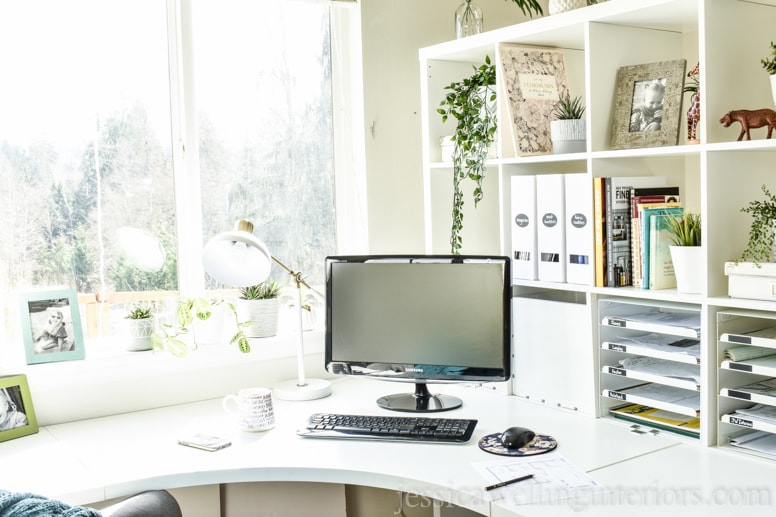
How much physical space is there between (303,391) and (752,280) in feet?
4.15

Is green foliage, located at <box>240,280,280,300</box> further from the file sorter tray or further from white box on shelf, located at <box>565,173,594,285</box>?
the file sorter tray

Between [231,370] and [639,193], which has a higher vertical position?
[639,193]

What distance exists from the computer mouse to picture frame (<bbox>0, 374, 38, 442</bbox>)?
4.11 feet

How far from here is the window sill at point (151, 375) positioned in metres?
2.21

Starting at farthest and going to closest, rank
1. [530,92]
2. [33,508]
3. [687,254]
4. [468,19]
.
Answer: [468,19]
[530,92]
[687,254]
[33,508]

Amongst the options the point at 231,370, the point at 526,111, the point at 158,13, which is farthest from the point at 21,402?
the point at 526,111

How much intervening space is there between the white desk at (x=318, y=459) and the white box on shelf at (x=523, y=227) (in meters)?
0.40

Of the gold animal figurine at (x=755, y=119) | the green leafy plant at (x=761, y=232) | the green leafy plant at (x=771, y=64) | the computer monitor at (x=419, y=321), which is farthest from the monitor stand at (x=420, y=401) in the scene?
the green leafy plant at (x=771, y=64)

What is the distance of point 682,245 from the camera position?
1904 mm

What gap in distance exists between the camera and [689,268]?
187 centimetres

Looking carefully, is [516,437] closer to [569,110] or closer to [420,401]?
[420,401]

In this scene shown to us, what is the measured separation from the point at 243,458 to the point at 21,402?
70 cm

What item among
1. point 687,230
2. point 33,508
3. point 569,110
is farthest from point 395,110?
point 33,508

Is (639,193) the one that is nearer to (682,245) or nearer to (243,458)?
(682,245)
